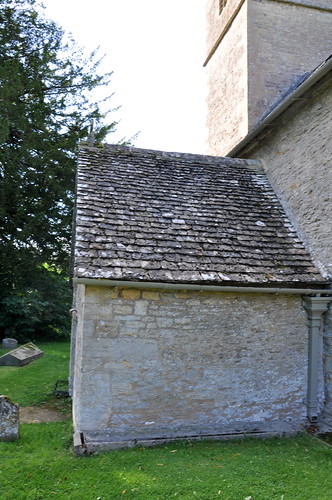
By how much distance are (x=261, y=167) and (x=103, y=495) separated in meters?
7.95

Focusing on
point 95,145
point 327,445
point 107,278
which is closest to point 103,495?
point 107,278

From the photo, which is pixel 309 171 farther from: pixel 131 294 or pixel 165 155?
pixel 131 294

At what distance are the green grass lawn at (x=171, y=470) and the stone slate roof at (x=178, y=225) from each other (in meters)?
2.44

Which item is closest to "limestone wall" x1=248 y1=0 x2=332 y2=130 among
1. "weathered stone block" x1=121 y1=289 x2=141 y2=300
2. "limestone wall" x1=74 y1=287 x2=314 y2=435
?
"limestone wall" x1=74 y1=287 x2=314 y2=435

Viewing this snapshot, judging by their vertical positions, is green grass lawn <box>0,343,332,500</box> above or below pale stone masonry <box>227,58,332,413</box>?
below

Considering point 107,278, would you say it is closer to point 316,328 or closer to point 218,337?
point 218,337

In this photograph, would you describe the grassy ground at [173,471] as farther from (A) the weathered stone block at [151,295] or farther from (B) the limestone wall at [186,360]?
(A) the weathered stone block at [151,295]

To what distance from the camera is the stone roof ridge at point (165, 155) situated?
8.83 m

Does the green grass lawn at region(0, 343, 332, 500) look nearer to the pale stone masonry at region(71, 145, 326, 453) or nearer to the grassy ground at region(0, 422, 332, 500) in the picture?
the grassy ground at region(0, 422, 332, 500)

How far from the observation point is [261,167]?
30.8 feet

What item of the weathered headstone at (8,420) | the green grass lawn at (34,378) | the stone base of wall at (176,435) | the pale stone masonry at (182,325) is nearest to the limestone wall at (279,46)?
the pale stone masonry at (182,325)

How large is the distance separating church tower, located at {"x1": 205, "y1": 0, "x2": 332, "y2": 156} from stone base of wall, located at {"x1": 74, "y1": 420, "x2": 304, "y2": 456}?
8623mm

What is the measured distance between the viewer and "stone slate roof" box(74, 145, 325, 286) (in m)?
5.73

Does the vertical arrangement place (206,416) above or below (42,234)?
below
